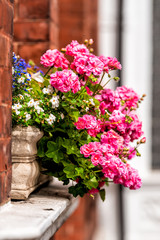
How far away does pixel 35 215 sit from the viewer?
103 cm

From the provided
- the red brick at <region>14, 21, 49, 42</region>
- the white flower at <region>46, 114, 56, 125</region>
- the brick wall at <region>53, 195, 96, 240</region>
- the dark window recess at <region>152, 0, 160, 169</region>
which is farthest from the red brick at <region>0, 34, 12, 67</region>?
A: the dark window recess at <region>152, 0, 160, 169</region>

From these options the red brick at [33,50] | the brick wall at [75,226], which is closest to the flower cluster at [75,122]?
the red brick at [33,50]

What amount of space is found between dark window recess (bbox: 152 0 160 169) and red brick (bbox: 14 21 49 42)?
2.19m

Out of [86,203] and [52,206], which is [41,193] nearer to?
[52,206]

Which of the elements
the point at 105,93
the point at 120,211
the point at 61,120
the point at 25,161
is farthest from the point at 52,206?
the point at 120,211

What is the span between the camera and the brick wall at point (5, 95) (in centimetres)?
106

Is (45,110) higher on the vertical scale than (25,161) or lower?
higher

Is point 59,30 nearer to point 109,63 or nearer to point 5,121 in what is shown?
point 109,63

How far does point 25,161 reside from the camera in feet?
4.10

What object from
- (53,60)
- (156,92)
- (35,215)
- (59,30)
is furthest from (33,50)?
(156,92)

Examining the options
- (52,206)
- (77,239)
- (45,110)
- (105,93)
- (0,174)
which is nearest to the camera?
(0,174)

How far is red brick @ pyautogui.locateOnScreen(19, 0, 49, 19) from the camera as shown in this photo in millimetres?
1784

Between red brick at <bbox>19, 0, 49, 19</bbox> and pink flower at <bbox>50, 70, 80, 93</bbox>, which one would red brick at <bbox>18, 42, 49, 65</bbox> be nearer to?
red brick at <bbox>19, 0, 49, 19</bbox>

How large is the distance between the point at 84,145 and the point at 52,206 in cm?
22
